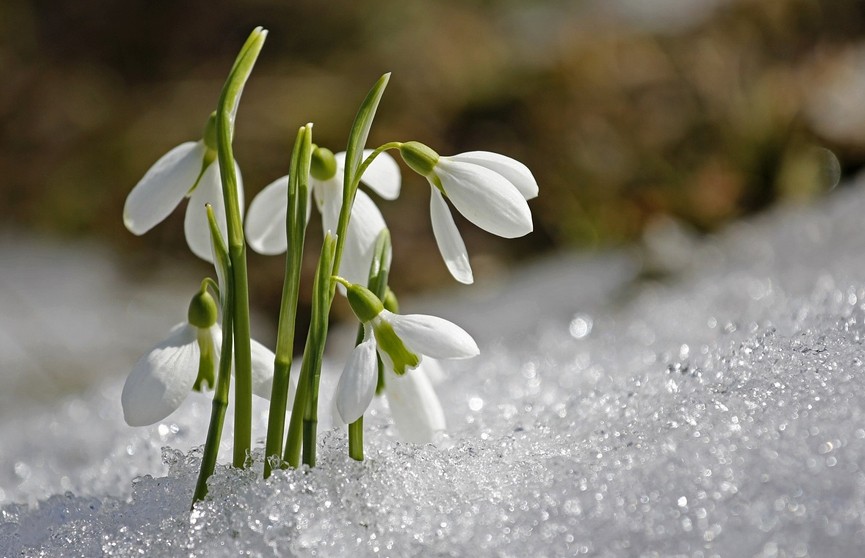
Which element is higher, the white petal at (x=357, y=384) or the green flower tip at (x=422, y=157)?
the green flower tip at (x=422, y=157)

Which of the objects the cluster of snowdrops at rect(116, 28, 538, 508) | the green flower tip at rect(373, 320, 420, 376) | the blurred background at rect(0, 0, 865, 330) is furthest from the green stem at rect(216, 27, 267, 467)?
the blurred background at rect(0, 0, 865, 330)

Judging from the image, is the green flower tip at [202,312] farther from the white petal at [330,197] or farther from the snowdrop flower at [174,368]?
the white petal at [330,197]

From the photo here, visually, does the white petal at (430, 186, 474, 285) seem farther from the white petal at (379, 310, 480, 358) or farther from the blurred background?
the blurred background

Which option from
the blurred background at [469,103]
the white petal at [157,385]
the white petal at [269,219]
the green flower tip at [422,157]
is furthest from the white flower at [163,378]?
the blurred background at [469,103]

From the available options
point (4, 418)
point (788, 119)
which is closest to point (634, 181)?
point (788, 119)

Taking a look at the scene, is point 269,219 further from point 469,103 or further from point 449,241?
point 469,103

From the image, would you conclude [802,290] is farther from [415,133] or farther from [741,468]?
[415,133]
